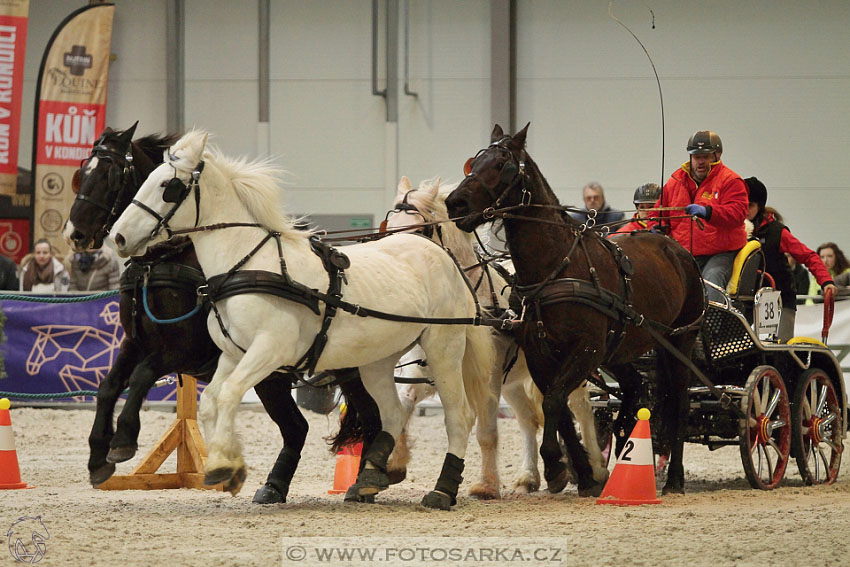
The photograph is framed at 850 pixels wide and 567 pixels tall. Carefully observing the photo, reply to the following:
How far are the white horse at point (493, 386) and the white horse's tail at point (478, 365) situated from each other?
0.48ft

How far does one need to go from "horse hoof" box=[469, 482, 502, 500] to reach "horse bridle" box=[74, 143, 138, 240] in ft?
8.08

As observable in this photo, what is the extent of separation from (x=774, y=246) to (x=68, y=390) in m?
6.23

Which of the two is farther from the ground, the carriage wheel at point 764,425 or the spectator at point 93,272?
the spectator at point 93,272

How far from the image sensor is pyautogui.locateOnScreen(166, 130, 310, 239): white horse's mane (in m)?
5.57

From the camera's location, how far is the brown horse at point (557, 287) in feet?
19.5

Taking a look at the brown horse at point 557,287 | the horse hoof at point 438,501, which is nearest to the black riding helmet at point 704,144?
the brown horse at point 557,287

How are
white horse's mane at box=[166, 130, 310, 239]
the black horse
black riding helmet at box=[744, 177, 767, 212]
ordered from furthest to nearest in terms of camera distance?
black riding helmet at box=[744, 177, 767, 212] → the black horse → white horse's mane at box=[166, 130, 310, 239]

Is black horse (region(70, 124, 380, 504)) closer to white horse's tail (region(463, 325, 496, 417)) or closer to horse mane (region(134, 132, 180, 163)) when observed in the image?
horse mane (region(134, 132, 180, 163))

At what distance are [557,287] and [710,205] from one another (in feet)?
4.80

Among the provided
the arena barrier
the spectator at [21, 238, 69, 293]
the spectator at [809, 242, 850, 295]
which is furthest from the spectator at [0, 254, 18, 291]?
the spectator at [809, 242, 850, 295]

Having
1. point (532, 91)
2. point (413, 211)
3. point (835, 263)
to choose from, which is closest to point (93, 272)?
point (413, 211)

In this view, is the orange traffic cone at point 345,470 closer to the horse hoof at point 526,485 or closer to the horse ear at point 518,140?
the horse hoof at point 526,485

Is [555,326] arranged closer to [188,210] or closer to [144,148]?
[188,210]

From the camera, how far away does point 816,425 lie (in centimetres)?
748
